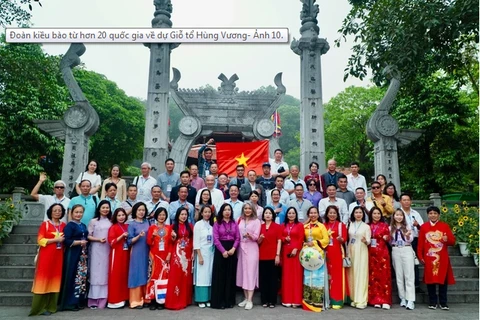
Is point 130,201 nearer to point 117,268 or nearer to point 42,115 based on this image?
point 117,268

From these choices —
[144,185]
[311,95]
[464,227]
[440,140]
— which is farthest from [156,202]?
[440,140]

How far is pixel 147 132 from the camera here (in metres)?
10.9

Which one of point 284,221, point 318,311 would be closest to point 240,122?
point 284,221

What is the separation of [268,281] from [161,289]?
1536 millimetres

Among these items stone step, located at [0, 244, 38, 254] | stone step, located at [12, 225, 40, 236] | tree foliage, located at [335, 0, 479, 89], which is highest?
tree foliage, located at [335, 0, 479, 89]

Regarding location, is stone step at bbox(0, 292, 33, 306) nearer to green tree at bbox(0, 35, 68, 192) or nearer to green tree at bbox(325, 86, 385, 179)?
green tree at bbox(0, 35, 68, 192)

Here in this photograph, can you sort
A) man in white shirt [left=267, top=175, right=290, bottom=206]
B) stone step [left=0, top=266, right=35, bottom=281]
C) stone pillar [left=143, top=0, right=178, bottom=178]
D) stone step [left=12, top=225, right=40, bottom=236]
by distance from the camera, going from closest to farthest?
stone step [left=0, top=266, right=35, bottom=281] → man in white shirt [left=267, top=175, right=290, bottom=206] → stone step [left=12, top=225, right=40, bottom=236] → stone pillar [left=143, top=0, right=178, bottom=178]

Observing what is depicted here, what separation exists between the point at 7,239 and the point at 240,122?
894cm

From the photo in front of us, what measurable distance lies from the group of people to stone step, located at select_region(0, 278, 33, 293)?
3.31ft

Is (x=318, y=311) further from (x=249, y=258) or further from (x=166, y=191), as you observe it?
(x=166, y=191)

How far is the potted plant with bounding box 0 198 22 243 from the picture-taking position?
7.00m

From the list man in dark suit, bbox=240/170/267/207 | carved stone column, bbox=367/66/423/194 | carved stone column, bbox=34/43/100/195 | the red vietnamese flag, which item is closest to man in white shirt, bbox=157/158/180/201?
man in dark suit, bbox=240/170/267/207

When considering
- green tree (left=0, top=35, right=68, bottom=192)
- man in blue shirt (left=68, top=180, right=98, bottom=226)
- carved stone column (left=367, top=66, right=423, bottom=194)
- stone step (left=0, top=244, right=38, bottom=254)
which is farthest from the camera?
green tree (left=0, top=35, right=68, bottom=192)

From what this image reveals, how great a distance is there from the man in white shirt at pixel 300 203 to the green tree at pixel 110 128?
17.6 metres
